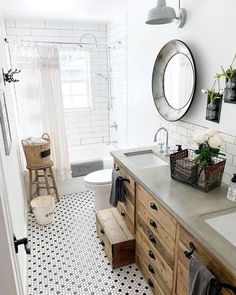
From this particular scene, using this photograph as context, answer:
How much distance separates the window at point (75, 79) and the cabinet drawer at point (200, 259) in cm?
324

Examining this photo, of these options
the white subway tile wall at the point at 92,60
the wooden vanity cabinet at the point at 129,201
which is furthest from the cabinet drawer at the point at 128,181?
the white subway tile wall at the point at 92,60

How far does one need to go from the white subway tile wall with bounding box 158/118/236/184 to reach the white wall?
53 millimetres

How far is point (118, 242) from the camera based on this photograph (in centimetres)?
204

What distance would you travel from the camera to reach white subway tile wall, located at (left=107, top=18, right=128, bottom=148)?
331 centimetres

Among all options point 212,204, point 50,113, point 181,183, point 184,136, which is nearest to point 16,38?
point 50,113

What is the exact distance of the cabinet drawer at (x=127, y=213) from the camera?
2074 millimetres

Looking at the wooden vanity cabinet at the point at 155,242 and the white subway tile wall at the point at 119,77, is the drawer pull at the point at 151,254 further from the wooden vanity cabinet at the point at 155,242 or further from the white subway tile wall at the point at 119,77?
the white subway tile wall at the point at 119,77

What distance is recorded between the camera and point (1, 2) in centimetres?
265

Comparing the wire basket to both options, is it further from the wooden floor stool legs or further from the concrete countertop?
the wooden floor stool legs

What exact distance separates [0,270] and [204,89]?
172 cm

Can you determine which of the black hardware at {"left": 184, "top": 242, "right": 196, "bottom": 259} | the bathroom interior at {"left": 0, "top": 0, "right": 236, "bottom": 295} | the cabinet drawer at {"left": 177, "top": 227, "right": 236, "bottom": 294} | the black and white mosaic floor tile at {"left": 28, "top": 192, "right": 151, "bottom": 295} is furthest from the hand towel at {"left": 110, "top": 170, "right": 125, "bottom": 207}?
the black hardware at {"left": 184, "top": 242, "right": 196, "bottom": 259}

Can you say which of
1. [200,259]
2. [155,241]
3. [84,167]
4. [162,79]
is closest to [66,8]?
[162,79]

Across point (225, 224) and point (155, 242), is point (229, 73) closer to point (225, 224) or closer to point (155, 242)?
point (225, 224)

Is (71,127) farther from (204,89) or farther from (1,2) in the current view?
(204,89)
